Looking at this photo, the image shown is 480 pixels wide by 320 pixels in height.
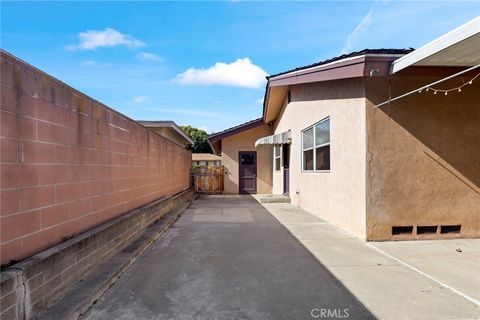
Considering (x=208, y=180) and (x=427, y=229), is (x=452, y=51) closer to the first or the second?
(x=427, y=229)

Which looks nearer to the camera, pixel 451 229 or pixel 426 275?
pixel 426 275

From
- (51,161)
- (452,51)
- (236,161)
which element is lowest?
(51,161)

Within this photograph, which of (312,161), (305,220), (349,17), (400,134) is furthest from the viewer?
(312,161)

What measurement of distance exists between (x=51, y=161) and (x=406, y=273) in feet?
14.9

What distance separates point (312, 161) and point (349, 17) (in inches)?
155

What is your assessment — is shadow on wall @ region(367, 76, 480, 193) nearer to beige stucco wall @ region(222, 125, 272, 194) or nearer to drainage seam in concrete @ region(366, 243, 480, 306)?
drainage seam in concrete @ region(366, 243, 480, 306)

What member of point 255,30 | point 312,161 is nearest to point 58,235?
point 312,161

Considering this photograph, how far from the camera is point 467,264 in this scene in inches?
174

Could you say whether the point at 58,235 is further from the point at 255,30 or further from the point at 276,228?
the point at 255,30

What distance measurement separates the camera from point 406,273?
13.6 feet

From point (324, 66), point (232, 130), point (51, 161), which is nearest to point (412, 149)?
point (324, 66)

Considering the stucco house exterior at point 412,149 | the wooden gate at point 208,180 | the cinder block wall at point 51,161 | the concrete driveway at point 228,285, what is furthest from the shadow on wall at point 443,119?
the wooden gate at point 208,180

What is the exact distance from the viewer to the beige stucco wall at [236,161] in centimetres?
1680

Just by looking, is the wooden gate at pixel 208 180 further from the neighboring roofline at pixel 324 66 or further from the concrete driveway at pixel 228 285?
the concrete driveway at pixel 228 285
